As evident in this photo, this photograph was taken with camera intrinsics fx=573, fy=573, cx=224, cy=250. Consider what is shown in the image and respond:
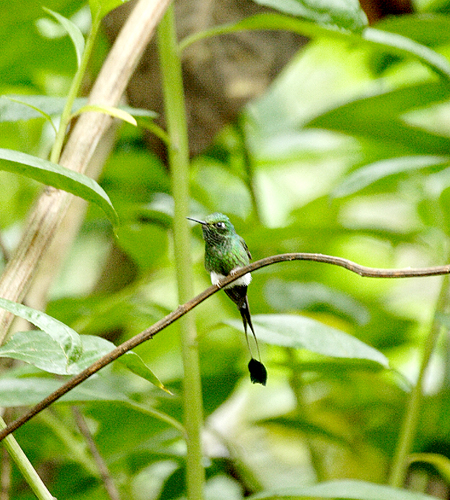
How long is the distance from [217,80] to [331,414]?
110 cm

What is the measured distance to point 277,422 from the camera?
1.31 meters

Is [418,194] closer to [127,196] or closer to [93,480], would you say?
[127,196]

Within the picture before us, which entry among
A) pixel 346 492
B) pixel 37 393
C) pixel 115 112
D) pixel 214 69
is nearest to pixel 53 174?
pixel 115 112

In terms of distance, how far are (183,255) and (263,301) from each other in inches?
20.8

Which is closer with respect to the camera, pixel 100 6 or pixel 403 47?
pixel 100 6

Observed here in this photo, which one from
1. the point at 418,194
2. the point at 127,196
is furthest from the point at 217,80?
the point at 418,194

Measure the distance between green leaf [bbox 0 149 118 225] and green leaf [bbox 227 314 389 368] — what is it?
28 cm

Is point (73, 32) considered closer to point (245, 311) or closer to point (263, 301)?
point (245, 311)

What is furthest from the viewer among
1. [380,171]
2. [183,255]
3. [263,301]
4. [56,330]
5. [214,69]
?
[214,69]

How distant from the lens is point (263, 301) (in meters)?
1.37

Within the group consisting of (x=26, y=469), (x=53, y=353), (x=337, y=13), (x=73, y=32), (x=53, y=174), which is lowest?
(x=26, y=469)

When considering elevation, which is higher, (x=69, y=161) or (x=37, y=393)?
(x=69, y=161)

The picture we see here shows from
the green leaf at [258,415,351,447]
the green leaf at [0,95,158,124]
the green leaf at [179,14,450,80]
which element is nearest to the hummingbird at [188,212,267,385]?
the green leaf at [0,95,158,124]

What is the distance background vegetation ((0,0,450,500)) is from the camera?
904 millimetres
